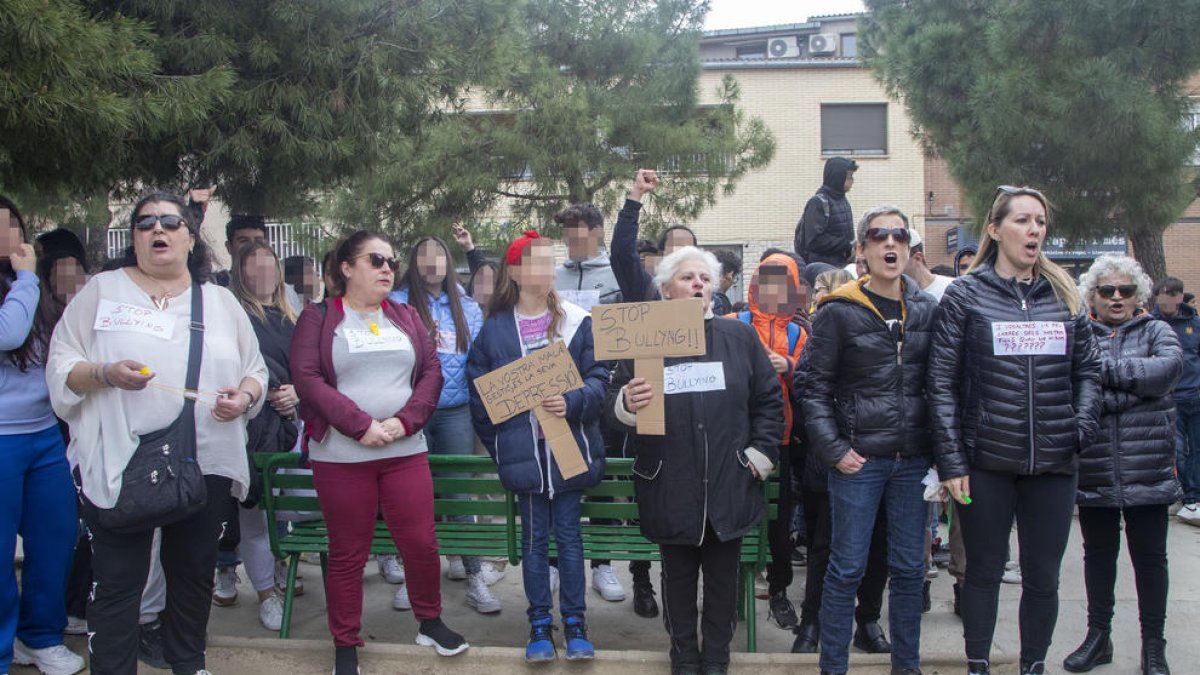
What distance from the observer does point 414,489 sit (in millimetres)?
4492

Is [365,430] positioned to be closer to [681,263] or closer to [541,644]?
[541,644]

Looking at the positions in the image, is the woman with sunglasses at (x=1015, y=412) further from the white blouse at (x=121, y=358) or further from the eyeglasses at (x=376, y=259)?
the white blouse at (x=121, y=358)

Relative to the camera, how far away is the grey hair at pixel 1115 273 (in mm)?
4859

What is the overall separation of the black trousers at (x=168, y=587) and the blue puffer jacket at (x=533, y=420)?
1.21 meters

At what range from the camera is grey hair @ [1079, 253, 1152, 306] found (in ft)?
15.9

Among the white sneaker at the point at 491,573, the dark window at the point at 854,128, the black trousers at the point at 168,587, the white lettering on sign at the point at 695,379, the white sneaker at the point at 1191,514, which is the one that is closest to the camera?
the black trousers at the point at 168,587

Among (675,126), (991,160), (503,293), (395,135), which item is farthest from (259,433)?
(991,160)

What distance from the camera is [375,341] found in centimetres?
448

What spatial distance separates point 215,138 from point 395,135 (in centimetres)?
130

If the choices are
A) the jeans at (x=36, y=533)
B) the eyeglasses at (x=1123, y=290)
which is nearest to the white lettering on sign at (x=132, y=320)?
the jeans at (x=36, y=533)

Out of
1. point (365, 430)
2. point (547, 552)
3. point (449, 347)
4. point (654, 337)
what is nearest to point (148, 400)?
point (365, 430)

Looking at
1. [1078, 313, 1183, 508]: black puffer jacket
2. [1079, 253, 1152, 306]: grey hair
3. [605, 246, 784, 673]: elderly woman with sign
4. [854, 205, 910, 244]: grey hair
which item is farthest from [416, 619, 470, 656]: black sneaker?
[1079, 253, 1152, 306]: grey hair

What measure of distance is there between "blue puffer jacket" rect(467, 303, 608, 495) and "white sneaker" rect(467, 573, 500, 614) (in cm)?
122

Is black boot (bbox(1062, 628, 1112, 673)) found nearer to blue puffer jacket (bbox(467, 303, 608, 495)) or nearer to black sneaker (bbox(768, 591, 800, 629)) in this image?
black sneaker (bbox(768, 591, 800, 629))
